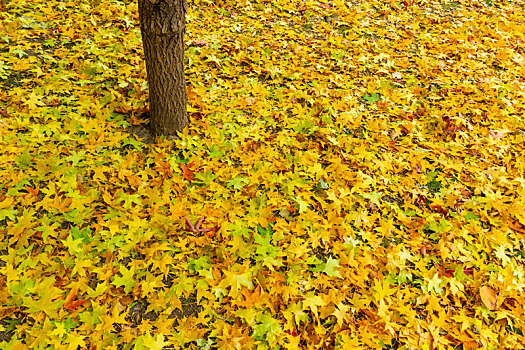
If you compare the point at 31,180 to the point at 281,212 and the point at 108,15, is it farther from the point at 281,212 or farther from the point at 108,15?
the point at 108,15

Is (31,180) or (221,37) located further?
(221,37)

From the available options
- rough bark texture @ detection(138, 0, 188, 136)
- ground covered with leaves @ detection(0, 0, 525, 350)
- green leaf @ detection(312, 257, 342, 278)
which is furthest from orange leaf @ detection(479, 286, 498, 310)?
rough bark texture @ detection(138, 0, 188, 136)

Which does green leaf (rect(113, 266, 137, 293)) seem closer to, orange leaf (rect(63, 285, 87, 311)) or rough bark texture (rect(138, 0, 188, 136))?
orange leaf (rect(63, 285, 87, 311))

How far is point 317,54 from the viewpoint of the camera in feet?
16.6

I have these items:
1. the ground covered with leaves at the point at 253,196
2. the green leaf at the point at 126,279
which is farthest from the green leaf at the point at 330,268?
the green leaf at the point at 126,279

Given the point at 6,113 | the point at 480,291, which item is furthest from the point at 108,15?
the point at 480,291

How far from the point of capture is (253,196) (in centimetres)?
315

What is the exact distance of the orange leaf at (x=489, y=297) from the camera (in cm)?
→ 262

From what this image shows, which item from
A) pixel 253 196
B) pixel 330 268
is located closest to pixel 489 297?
pixel 330 268

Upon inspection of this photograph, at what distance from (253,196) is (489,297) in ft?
7.12

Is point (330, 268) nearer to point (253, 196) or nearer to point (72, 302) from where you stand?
point (253, 196)

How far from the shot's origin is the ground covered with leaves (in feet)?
7.76

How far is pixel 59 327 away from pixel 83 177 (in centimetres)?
134

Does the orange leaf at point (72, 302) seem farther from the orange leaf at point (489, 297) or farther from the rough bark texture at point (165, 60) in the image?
the orange leaf at point (489, 297)
